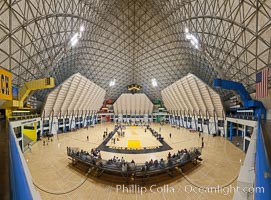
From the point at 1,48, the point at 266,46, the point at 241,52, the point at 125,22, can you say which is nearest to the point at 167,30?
the point at 125,22

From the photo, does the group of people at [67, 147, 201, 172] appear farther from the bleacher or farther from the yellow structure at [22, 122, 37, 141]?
the yellow structure at [22, 122, 37, 141]

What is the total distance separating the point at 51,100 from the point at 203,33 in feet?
107

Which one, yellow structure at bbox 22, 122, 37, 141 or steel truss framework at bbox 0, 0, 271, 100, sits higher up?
steel truss framework at bbox 0, 0, 271, 100

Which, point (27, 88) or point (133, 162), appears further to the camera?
point (27, 88)

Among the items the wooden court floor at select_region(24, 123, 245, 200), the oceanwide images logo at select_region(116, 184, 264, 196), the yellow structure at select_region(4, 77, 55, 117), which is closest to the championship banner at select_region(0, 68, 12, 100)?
the yellow structure at select_region(4, 77, 55, 117)

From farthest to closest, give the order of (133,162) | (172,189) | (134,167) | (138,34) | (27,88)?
(138,34)
(27,88)
(133,162)
(134,167)
(172,189)

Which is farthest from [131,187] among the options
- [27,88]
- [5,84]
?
[27,88]

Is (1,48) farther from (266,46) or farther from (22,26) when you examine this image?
(266,46)

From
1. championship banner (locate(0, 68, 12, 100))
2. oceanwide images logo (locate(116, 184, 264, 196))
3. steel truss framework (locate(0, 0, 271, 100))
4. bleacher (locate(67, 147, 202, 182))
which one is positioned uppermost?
steel truss framework (locate(0, 0, 271, 100))

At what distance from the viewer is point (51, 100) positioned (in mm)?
33594

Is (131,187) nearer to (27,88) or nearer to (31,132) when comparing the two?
(27,88)

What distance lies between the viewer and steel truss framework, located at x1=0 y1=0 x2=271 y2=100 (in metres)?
15.4

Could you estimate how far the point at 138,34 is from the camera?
44.4 meters

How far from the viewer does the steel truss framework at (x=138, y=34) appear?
50.4 ft
